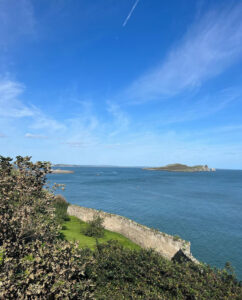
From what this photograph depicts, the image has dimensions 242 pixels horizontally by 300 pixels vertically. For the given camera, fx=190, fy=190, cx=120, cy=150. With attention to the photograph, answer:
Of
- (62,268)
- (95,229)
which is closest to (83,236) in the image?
(95,229)

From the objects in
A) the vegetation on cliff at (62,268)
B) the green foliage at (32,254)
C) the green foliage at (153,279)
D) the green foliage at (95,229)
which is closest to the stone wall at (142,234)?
the green foliage at (95,229)

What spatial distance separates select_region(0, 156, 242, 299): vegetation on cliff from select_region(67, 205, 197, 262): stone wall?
6.73 m

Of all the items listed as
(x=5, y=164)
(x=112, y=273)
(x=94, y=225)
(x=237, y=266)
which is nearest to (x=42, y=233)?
(x=112, y=273)

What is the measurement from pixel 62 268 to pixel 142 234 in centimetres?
1810

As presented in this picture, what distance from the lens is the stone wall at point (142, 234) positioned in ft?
64.4

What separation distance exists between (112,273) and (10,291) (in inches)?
257

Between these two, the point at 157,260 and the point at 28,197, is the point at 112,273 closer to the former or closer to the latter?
the point at 157,260

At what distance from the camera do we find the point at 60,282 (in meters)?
6.75

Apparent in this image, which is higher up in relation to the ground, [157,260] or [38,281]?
[38,281]

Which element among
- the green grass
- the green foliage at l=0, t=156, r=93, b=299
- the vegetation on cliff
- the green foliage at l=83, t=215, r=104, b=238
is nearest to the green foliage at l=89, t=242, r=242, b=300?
the vegetation on cliff

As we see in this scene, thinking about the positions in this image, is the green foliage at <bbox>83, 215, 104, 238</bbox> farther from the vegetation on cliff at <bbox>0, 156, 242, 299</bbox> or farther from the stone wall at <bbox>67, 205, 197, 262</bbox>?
the vegetation on cliff at <bbox>0, 156, 242, 299</bbox>

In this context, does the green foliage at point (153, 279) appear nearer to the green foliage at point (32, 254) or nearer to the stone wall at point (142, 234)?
the green foliage at point (32, 254)

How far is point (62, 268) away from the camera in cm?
711

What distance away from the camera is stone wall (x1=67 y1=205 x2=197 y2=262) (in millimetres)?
19641
